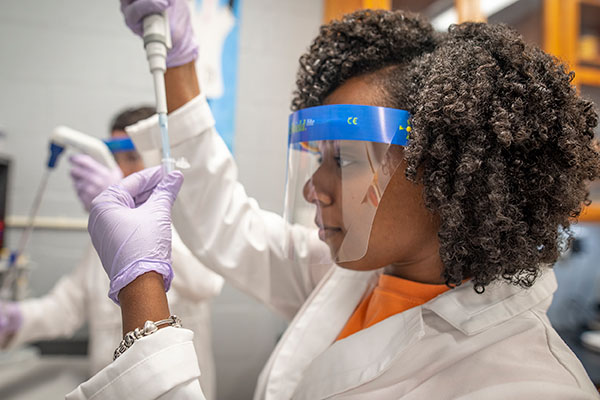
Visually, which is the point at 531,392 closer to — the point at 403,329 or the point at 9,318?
the point at 403,329

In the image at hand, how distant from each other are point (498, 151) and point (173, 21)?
67 cm

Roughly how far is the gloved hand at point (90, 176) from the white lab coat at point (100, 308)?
30cm

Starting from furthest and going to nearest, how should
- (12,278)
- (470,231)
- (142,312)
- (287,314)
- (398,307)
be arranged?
(12,278), (287,314), (398,307), (470,231), (142,312)

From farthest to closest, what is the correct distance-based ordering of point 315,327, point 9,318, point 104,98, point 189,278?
point 104,98
point 9,318
point 189,278
point 315,327

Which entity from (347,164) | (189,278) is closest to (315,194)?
(347,164)

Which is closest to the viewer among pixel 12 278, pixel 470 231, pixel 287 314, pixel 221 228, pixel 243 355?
pixel 470 231

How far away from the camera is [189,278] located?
133 cm

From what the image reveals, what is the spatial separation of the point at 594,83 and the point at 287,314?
1992 millimetres

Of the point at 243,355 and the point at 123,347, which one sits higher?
the point at 123,347

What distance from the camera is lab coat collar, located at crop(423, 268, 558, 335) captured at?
0.70m

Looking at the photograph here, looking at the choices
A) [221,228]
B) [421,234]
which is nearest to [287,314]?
[221,228]

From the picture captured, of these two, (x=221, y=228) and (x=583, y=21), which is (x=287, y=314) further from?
(x=583, y=21)

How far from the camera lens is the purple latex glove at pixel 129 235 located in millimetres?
597

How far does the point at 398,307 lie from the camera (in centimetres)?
82
